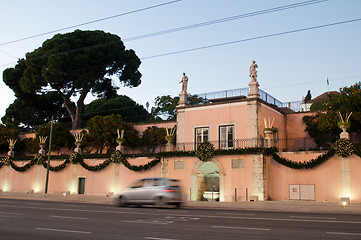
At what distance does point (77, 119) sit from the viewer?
55.8 meters

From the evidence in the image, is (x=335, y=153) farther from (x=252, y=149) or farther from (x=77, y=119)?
(x=77, y=119)

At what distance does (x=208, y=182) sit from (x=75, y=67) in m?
28.1

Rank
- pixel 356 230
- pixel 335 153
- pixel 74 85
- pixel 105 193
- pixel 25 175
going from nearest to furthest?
pixel 356 230, pixel 335 153, pixel 105 193, pixel 25 175, pixel 74 85

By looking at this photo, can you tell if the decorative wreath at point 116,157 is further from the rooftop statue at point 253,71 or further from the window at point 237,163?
the rooftop statue at point 253,71

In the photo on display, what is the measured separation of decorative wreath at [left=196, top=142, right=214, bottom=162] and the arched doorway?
994 millimetres

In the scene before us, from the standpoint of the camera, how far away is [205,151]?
98.7 ft

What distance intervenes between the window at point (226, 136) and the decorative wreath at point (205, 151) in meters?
1.35

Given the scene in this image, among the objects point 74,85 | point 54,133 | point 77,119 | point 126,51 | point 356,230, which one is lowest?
point 356,230

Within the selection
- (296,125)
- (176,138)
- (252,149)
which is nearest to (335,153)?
(252,149)

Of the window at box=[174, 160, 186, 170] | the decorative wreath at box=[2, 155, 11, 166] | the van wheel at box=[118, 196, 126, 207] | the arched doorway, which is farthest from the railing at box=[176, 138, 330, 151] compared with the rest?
the decorative wreath at box=[2, 155, 11, 166]

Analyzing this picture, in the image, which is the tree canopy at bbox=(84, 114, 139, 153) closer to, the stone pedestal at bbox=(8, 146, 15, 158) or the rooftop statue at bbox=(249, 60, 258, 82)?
the stone pedestal at bbox=(8, 146, 15, 158)

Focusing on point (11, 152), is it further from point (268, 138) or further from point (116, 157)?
point (268, 138)

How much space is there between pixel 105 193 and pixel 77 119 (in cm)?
2264

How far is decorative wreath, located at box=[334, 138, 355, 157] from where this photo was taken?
82.8 feet
